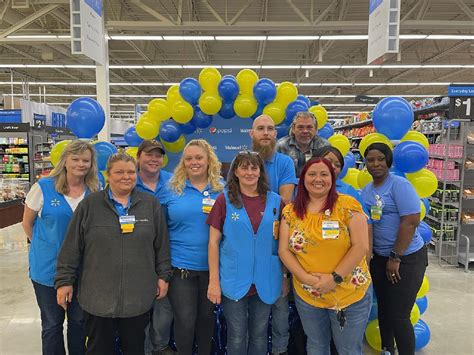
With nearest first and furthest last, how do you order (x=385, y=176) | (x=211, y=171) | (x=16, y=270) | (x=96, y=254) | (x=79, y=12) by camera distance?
(x=96, y=254) → (x=211, y=171) → (x=385, y=176) → (x=79, y=12) → (x=16, y=270)

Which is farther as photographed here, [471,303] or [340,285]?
[471,303]

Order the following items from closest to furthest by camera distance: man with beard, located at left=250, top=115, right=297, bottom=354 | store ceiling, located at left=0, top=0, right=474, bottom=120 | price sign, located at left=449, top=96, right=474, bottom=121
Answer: man with beard, located at left=250, top=115, right=297, bottom=354 → price sign, located at left=449, top=96, right=474, bottom=121 → store ceiling, located at left=0, top=0, right=474, bottom=120

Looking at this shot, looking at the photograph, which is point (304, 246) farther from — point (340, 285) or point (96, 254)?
point (96, 254)

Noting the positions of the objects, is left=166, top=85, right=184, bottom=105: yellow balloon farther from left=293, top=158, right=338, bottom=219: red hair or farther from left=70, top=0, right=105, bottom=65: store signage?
left=293, top=158, right=338, bottom=219: red hair

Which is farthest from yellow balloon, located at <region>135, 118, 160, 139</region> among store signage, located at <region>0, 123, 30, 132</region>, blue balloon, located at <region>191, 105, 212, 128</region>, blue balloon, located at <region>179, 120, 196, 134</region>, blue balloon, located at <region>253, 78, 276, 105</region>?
store signage, located at <region>0, 123, 30, 132</region>

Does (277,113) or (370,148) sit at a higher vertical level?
(277,113)

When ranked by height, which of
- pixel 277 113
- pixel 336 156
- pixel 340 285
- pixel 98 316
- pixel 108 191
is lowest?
pixel 98 316

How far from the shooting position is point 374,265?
2289mm

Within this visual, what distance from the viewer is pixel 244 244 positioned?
187 cm

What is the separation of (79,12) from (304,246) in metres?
3.28

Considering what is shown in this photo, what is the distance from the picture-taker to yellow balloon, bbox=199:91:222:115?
3.97m

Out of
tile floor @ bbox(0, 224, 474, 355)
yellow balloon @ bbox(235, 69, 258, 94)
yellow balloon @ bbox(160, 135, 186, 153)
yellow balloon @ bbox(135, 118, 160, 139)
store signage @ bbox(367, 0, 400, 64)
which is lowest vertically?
tile floor @ bbox(0, 224, 474, 355)

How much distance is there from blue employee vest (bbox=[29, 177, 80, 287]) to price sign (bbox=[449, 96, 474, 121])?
5.23 metres

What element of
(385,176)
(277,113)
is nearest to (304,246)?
(385,176)
